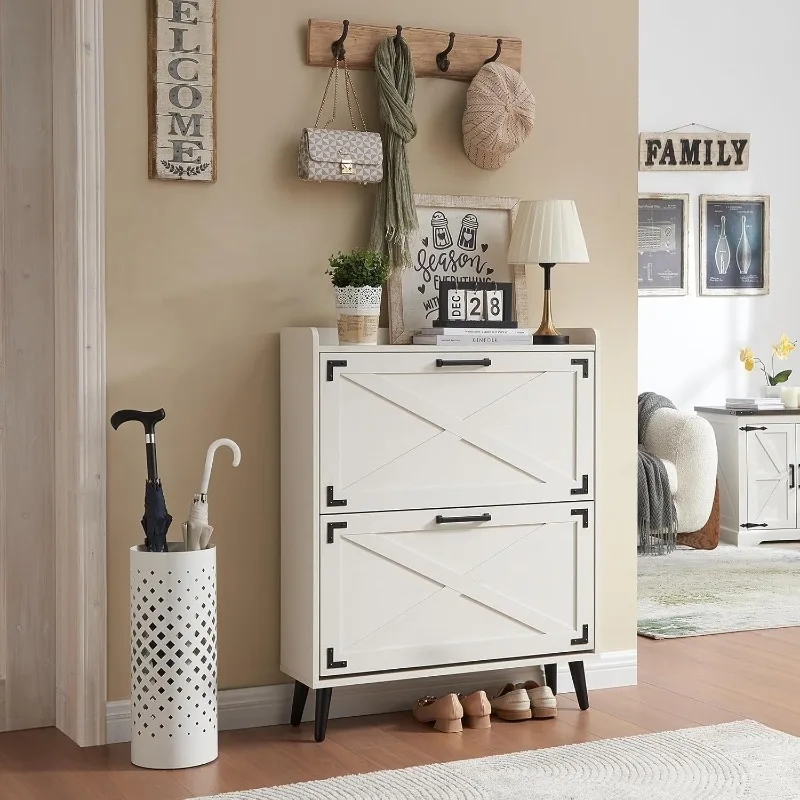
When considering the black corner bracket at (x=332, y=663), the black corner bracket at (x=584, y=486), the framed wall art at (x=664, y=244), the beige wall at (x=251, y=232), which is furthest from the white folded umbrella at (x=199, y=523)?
the framed wall art at (x=664, y=244)

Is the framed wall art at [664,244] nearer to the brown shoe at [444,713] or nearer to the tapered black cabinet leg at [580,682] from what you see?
the tapered black cabinet leg at [580,682]

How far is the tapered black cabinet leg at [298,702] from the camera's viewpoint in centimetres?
323

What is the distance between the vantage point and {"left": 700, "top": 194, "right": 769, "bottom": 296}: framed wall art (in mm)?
6773

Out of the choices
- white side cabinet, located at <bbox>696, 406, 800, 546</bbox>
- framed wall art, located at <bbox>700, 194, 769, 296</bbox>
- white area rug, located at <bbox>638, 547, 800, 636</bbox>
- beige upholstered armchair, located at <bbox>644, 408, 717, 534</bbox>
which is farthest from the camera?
framed wall art, located at <bbox>700, 194, 769, 296</bbox>

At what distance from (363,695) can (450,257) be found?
127cm

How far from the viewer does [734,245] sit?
683 cm

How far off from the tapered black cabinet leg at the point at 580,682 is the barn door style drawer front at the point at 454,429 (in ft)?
1.59

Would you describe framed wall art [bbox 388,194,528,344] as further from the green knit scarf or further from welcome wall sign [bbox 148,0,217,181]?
welcome wall sign [bbox 148,0,217,181]

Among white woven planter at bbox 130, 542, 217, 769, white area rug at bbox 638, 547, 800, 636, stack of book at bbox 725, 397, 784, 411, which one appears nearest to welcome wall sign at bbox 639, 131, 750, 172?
stack of book at bbox 725, 397, 784, 411

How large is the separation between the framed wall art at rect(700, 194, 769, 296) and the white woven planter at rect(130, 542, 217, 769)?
457 cm

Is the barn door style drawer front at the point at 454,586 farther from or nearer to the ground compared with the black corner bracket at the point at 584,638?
farther from the ground

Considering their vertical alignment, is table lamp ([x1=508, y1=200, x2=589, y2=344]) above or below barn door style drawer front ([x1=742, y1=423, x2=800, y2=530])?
above

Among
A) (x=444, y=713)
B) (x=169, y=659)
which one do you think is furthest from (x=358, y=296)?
(x=444, y=713)

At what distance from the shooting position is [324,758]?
9.78 feet
